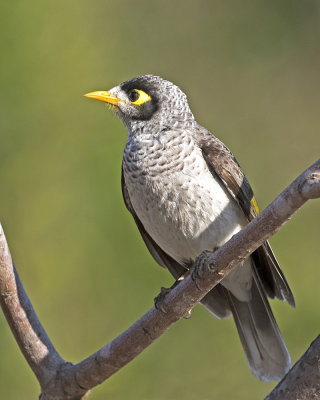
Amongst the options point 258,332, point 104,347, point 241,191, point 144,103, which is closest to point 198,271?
point 104,347

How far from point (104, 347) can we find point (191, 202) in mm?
852

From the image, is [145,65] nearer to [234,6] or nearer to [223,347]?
[234,6]

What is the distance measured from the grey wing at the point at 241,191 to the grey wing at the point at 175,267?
0.38 meters

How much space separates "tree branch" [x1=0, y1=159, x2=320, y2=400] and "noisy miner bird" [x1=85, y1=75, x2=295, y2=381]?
55 centimetres

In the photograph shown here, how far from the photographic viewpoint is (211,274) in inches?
134

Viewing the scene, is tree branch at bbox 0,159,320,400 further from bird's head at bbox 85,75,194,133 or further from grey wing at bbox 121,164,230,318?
bird's head at bbox 85,75,194,133

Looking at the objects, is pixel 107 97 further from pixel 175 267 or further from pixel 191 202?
pixel 175 267

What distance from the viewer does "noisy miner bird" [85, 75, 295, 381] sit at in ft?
13.3

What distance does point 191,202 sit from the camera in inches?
158

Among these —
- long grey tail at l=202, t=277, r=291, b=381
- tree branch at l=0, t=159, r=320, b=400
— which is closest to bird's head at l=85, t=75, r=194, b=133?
long grey tail at l=202, t=277, r=291, b=381

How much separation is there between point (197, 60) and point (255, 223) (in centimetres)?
314

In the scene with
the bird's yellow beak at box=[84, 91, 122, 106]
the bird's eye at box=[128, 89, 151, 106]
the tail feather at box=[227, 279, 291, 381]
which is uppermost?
the bird's eye at box=[128, 89, 151, 106]

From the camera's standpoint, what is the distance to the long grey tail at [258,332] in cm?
442

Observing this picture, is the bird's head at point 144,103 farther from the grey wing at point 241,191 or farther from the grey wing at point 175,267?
the grey wing at point 175,267
